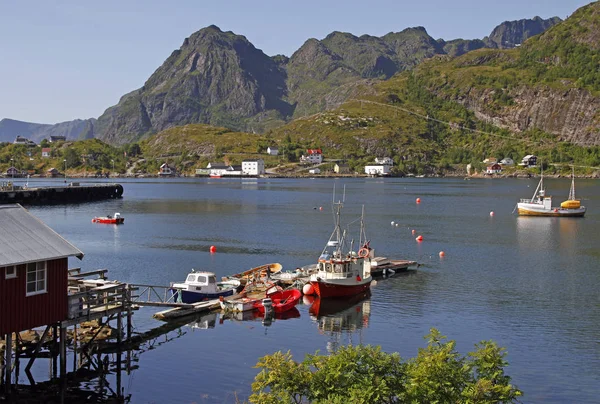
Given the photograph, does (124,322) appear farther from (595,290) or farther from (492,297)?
(595,290)

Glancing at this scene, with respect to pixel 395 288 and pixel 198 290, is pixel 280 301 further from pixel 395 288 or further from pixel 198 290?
pixel 395 288

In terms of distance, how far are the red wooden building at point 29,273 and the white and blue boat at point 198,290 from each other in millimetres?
19441

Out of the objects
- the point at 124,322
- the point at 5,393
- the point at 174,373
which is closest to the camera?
the point at 5,393

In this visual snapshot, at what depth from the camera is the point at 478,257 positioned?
8656 cm

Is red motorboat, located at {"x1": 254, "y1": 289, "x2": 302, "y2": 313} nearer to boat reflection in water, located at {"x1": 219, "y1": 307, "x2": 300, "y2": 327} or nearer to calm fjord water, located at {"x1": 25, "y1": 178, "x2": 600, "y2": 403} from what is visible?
boat reflection in water, located at {"x1": 219, "y1": 307, "x2": 300, "y2": 327}

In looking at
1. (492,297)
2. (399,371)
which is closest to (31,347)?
(399,371)

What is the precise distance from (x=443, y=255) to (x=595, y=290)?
2420 centimetres

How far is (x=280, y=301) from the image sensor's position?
2206 inches

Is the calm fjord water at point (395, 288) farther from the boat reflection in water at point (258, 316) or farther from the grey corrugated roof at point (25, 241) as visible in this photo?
the grey corrugated roof at point (25, 241)

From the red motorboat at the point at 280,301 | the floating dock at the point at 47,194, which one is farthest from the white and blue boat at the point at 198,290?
the floating dock at the point at 47,194

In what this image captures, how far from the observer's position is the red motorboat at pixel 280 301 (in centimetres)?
5381

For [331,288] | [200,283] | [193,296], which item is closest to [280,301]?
[331,288]

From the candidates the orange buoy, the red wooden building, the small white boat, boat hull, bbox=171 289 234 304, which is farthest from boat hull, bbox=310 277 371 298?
the red wooden building

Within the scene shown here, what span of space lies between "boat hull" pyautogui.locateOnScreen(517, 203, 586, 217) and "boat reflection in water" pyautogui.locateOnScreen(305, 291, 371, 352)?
9309cm
